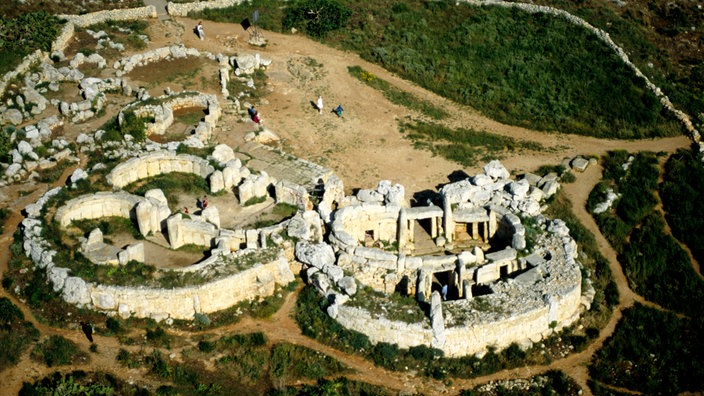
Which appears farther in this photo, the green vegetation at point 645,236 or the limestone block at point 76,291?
the green vegetation at point 645,236

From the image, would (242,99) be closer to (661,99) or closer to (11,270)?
(11,270)

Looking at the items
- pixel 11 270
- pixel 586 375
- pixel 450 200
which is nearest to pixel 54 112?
pixel 11 270

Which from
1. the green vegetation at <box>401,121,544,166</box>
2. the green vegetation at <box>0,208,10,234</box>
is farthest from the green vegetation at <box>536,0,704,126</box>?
the green vegetation at <box>0,208,10,234</box>

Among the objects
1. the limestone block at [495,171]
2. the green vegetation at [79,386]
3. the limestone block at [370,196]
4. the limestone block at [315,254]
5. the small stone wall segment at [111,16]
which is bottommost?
the green vegetation at [79,386]

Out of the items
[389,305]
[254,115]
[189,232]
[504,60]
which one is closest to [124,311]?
[189,232]

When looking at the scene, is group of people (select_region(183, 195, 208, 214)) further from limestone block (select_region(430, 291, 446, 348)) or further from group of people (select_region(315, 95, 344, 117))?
limestone block (select_region(430, 291, 446, 348))

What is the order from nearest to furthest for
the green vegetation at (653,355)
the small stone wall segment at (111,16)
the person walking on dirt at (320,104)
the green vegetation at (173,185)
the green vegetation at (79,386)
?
the green vegetation at (79,386) → the green vegetation at (653,355) → the green vegetation at (173,185) → the person walking on dirt at (320,104) → the small stone wall segment at (111,16)

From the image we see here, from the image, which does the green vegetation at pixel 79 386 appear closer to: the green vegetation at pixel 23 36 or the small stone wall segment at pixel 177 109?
the small stone wall segment at pixel 177 109

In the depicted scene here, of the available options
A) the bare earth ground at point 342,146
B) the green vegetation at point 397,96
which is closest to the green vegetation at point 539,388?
the bare earth ground at point 342,146
